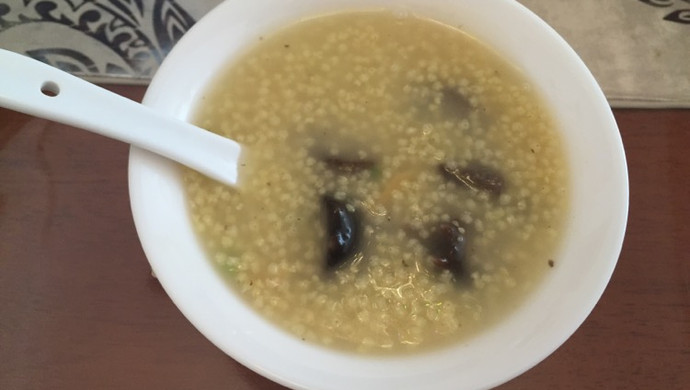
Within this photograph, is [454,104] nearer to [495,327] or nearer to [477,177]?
[477,177]

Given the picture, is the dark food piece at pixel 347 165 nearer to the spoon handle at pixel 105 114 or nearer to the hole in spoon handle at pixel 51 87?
the spoon handle at pixel 105 114

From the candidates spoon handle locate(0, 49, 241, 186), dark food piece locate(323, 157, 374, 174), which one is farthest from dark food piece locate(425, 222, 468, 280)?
spoon handle locate(0, 49, 241, 186)

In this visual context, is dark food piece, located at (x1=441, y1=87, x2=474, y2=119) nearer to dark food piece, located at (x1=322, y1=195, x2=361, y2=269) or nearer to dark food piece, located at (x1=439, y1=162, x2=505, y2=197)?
dark food piece, located at (x1=439, y1=162, x2=505, y2=197)

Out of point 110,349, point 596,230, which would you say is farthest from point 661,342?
point 110,349

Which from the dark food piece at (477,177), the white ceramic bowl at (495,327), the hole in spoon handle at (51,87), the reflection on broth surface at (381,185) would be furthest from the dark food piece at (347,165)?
the hole in spoon handle at (51,87)

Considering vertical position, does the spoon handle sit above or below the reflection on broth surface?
below
